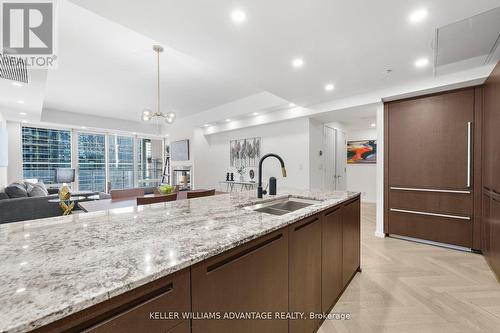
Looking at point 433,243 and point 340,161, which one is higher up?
point 340,161

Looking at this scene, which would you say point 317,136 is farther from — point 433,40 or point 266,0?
point 266,0

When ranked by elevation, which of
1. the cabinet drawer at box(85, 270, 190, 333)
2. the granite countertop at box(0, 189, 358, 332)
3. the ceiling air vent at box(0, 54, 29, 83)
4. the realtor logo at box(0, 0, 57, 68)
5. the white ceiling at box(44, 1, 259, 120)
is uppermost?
the white ceiling at box(44, 1, 259, 120)

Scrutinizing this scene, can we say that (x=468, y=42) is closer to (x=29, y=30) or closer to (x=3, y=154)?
(x=29, y=30)

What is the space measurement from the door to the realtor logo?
4907mm

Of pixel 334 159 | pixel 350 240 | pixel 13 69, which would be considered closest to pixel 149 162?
pixel 13 69

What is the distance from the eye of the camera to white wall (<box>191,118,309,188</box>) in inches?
181

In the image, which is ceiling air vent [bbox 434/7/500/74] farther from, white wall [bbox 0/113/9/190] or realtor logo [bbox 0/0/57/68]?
white wall [bbox 0/113/9/190]

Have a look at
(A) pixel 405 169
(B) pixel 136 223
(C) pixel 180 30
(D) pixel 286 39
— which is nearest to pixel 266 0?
(D) pixel 286 39

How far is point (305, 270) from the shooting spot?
4.35 ft

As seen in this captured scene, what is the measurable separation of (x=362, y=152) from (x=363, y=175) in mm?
699

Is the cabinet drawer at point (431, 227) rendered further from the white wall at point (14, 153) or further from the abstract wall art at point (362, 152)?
the white wall at point (14, 153)

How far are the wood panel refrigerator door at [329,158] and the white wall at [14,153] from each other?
7.61 m

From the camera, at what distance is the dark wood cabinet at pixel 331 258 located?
1.57m

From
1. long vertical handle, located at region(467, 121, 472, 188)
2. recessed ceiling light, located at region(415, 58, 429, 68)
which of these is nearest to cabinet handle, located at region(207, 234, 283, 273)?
recessed ceiling light, located at region(415, 58, 429, 68)
